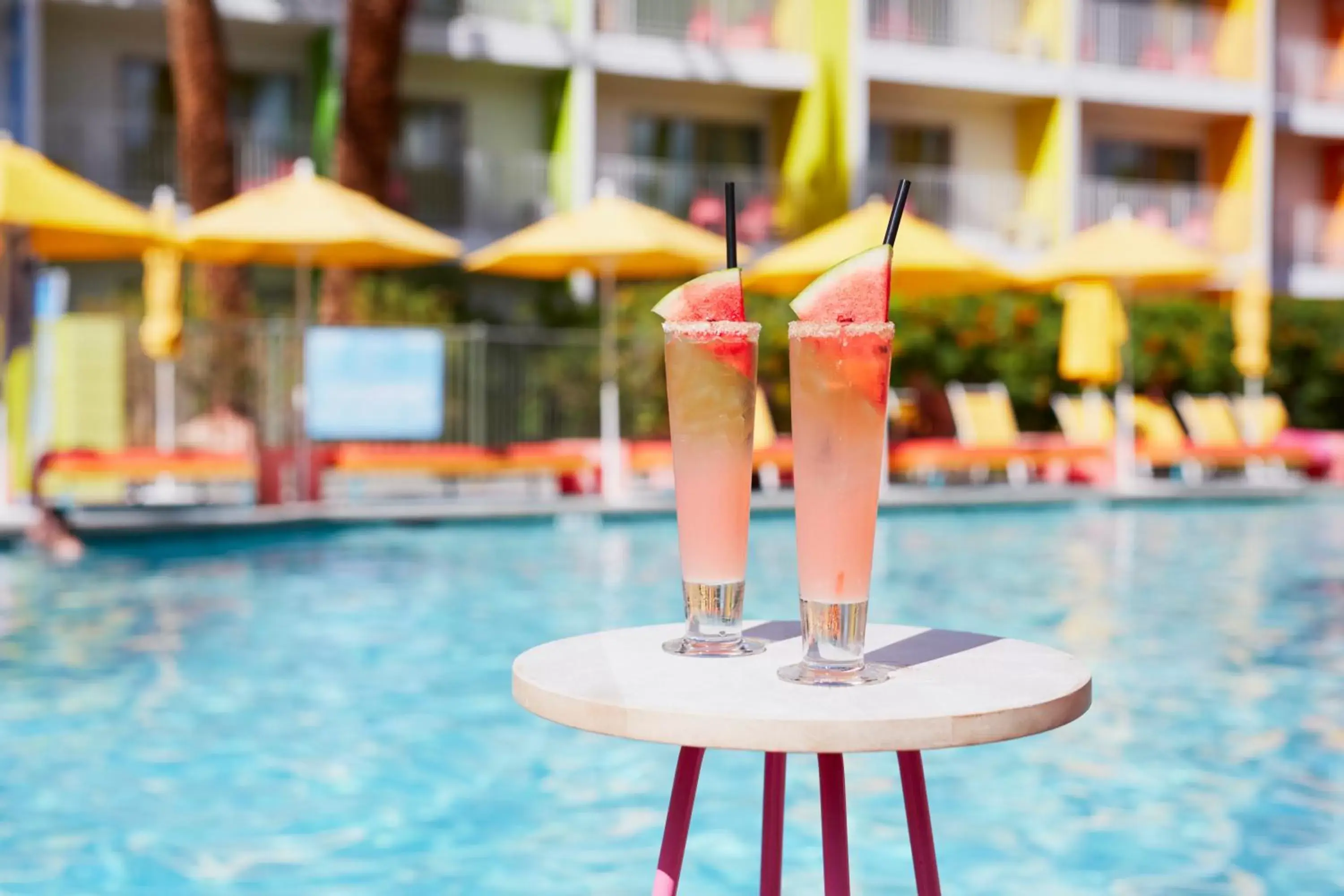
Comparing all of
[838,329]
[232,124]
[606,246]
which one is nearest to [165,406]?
[606,246]

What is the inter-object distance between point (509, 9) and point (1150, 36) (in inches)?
446

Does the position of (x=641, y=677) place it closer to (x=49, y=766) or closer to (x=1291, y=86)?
(x=49, y=766)

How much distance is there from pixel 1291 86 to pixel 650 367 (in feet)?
52.7

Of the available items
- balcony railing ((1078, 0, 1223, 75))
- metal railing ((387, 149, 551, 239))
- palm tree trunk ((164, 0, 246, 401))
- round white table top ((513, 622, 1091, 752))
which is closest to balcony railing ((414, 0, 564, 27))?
metal railing ((387, 149, 551, 239))

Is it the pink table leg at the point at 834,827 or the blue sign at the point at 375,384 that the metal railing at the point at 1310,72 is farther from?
the pink table leg at the point at 834,827

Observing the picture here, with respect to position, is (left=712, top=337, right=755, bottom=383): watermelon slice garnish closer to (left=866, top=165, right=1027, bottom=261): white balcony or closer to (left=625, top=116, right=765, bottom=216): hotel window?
(left=625, top=116, right=765, bottom=216): hotel window

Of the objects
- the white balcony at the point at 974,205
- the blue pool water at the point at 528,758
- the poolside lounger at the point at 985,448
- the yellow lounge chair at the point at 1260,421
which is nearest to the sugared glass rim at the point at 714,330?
the blue pool water at the point at 528,758

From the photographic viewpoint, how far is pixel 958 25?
26.0 metres

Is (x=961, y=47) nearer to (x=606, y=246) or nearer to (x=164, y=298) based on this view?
(x=606, y=246)

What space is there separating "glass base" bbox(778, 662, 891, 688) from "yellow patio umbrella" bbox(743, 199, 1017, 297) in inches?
495

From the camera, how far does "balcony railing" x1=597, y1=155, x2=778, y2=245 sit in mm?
23469

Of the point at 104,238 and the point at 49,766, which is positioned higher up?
the point at 104,238

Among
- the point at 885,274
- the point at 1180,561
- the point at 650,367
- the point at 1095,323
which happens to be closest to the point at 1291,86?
the point at 1095,323

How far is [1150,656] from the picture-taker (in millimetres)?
6918
